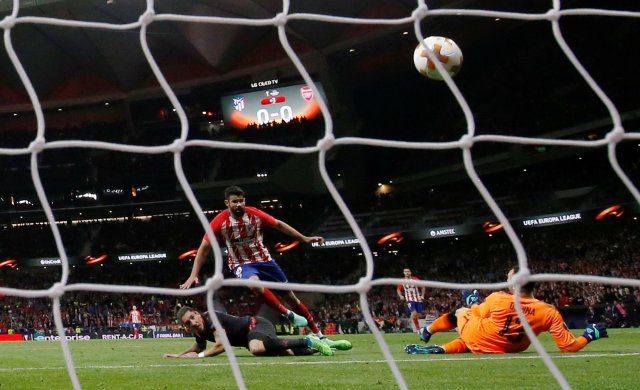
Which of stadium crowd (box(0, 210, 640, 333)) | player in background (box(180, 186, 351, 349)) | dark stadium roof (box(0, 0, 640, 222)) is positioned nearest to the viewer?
player in background (box(180, 186, 351, 349))

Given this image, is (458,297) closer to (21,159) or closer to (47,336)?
(47,336)

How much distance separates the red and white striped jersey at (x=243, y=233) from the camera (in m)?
5.79

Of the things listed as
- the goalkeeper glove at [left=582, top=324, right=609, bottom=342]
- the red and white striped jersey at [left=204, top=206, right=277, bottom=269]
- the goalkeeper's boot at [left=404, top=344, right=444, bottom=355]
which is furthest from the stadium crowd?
the red and white striped jersey at [left=204, top=206, right=277, bottom=269]

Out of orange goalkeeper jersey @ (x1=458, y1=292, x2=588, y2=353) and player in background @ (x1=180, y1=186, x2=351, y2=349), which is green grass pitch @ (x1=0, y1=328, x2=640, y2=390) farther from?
player in background @ (x1=180, y1=186, x2=351, y2=349)

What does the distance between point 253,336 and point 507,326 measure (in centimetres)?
195

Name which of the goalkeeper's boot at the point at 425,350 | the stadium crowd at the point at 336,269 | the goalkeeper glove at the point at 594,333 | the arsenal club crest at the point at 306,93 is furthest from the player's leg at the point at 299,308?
the arsenal club crest at the point at 306,93

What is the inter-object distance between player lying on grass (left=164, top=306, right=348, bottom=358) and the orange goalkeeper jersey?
45.2 inches

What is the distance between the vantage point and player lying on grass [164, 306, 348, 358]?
5617mm

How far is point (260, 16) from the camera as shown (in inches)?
910

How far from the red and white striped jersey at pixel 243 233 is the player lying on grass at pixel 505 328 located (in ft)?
4.97

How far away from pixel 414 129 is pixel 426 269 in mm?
5018

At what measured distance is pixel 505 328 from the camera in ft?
18.1

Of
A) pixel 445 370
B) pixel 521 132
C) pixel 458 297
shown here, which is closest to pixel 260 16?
pixel 521 132

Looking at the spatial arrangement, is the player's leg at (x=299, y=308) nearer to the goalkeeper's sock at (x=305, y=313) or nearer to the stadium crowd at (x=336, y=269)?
the goalkeeper's sock at (x=305, y=313)
